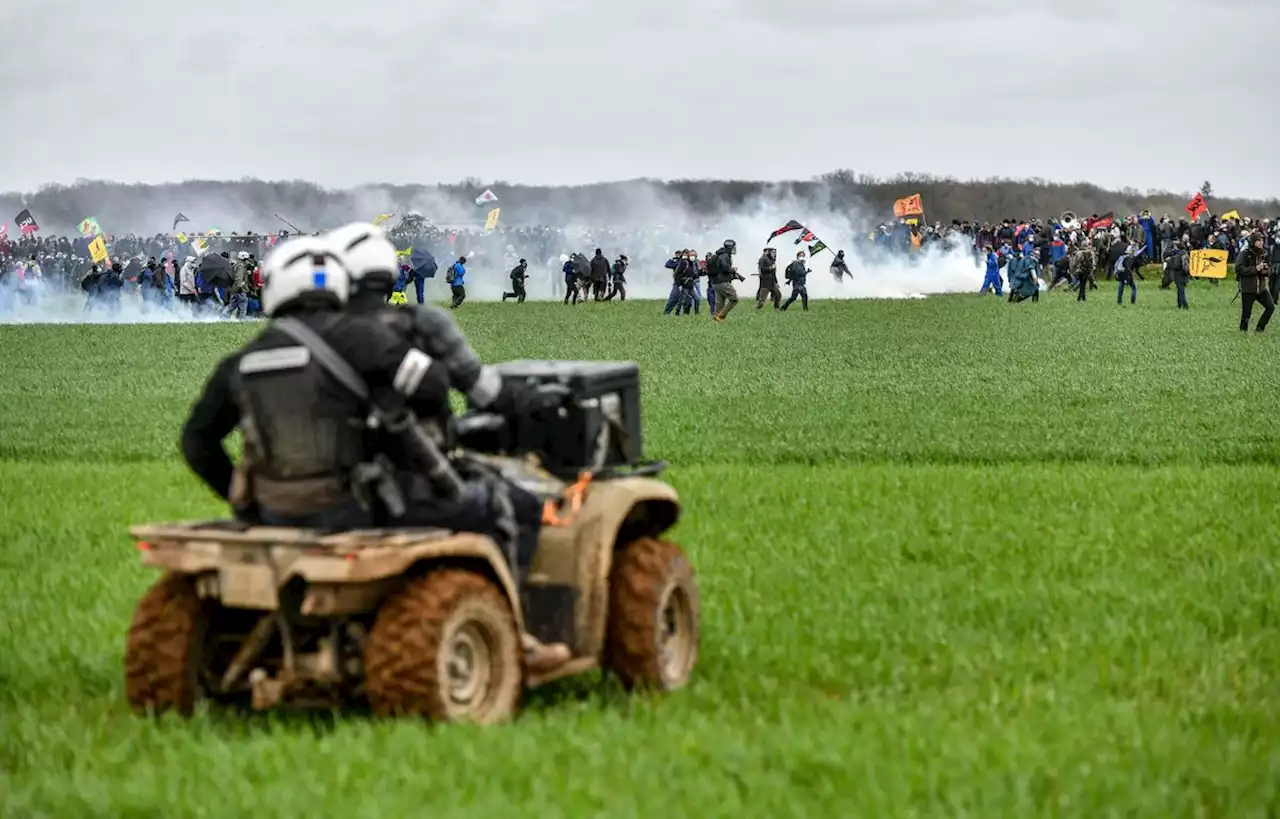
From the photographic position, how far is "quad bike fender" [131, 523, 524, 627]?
263 inches

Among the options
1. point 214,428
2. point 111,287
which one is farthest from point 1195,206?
point 214,428

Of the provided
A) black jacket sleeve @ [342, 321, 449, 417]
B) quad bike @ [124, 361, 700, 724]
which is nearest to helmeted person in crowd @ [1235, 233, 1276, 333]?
quad bike @ [124, 361, 700, 724]

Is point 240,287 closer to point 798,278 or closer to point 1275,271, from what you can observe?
point 798,278

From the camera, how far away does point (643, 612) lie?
791 centimetres

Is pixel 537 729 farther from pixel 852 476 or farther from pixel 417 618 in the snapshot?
pixel 852 476

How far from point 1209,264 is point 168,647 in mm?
55007

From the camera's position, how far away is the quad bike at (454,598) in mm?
6824

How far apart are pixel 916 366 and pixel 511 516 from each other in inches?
973

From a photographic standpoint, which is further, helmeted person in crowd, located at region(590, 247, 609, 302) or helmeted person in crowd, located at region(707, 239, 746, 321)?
helmeted person in crowd, located at region(590, 247, 609, 302)

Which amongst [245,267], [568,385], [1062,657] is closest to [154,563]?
[568,385]

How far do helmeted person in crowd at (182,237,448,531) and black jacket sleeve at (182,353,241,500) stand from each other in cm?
1

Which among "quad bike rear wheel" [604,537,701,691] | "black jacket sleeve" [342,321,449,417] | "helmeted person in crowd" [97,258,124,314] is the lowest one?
"helmeted person in crowd" [97,258,124,314]

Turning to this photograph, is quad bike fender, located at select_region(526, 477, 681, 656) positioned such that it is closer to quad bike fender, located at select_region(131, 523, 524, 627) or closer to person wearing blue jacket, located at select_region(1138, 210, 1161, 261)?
quad bike fender, located at select_region(131, 523, 524, 627)

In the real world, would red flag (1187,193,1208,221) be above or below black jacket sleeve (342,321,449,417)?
above
